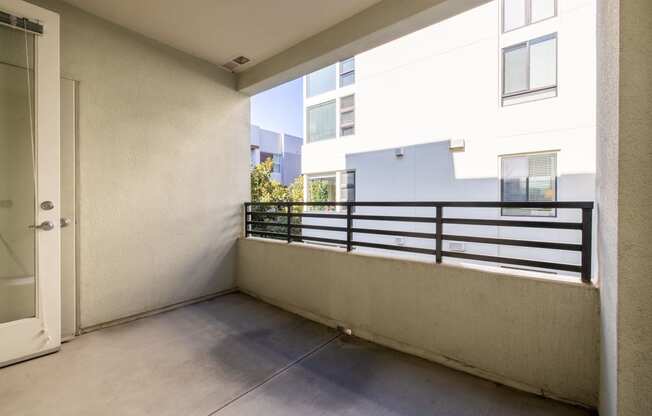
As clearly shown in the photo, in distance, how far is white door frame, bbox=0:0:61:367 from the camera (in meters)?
2.09

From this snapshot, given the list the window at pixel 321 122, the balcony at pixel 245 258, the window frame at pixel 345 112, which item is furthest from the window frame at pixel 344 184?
the balcony at pixel 245 258

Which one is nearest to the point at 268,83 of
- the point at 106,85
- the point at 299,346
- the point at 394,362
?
the point at 106,85

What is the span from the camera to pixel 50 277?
216 centimetres

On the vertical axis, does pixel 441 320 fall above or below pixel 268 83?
below

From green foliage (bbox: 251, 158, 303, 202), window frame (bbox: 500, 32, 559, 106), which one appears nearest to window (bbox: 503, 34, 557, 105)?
window frame (bbox: 500, 32, 559, 106)

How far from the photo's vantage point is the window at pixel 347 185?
253 inches

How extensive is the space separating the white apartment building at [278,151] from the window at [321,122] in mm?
6237

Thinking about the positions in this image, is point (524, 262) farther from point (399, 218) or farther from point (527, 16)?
point (527, 16)

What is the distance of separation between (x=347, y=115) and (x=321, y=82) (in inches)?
55.4

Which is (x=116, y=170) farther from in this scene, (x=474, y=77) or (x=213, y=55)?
(x=474, y=77)

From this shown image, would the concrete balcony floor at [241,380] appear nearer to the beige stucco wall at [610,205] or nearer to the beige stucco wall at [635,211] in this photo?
the beige stucco wall at [610,205]

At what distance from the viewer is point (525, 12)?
4270 millimetres

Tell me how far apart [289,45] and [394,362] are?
3.07m

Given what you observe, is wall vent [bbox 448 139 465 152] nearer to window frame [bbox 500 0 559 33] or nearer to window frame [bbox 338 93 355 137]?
window frame [bbox 500 0 559 33]
